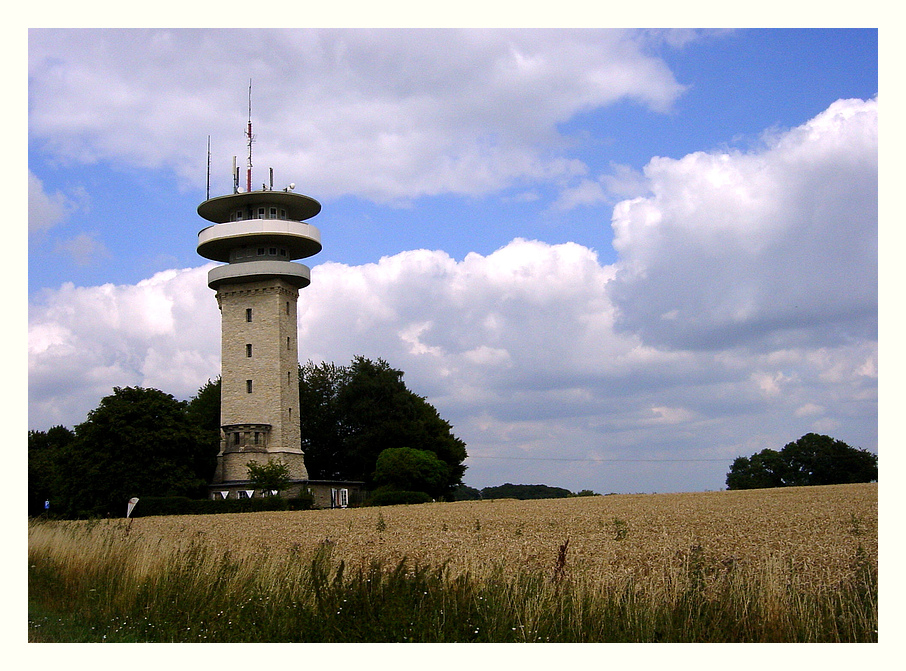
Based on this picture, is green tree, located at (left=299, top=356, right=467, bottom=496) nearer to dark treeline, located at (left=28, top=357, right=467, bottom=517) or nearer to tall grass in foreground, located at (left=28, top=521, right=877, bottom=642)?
dark treeline, located at (left=28, top=357, right=467, bottom=517)

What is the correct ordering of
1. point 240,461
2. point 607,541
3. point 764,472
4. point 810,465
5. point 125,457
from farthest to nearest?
point 764,472 < point 810,465 < point 240,461 < point 125,457 < point 607,541

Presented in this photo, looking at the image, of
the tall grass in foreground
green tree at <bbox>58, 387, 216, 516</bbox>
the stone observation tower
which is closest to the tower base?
the stone observation tower

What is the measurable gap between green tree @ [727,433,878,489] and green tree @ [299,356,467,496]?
101 ft

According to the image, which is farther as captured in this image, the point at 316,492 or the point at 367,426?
the point at 367,426

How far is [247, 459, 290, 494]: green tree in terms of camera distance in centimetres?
5162

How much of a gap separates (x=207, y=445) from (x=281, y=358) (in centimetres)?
791

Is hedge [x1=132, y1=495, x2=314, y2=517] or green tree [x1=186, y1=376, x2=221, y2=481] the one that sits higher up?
green tree [x1=186, y1=376, x2=221, y2=481]

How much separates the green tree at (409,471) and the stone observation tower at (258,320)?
217 inches

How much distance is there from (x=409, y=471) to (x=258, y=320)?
14.6 metres

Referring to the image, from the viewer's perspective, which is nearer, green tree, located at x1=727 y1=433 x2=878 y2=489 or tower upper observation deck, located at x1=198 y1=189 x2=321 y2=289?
tower upper observation deck, located at x1=198 y1=189 x2=321 y2=289

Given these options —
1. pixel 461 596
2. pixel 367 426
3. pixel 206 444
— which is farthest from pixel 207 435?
pixel 461 596

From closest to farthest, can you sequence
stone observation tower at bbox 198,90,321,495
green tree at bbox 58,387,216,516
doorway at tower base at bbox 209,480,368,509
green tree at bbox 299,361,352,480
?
green tree at bbox 58,387,216,516
doorway at tower base at bbox 209,480,368,509
stone observation tower at bbox 198,90,321,495
green tree at bbox 299,361,352,480

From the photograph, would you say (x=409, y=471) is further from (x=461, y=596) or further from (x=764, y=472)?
(x=461, y=596)

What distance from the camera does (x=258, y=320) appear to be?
5847cm
